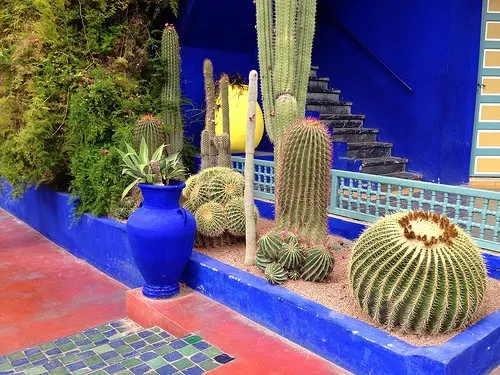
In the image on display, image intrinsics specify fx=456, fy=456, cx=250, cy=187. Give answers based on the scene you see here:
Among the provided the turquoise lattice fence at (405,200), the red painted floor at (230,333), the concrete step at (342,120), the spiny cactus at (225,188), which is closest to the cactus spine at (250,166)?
the red painted floor at (230,333)

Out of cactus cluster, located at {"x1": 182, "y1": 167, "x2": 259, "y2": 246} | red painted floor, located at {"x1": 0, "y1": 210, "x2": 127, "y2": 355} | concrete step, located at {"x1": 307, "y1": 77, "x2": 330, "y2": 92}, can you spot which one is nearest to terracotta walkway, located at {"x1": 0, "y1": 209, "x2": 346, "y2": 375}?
red painted floor, located at {"x1": 0, "y1": 210, "x2": 127, "y2": 355}

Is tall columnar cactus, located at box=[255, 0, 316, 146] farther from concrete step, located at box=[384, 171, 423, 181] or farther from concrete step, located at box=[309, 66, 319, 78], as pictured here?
Answer: concrete step, located at box=[309, 66, 319, 78]

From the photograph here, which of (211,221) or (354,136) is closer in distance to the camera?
(211,221)

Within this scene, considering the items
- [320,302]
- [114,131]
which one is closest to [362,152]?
[114,131]

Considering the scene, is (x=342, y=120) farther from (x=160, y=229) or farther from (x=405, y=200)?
(x=160, y=229)

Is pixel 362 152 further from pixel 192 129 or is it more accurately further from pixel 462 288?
pixel 462 288

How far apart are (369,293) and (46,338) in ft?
8.14

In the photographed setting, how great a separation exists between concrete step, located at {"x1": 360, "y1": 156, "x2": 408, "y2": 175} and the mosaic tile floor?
3.75 meters

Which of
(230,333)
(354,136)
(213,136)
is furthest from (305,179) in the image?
(354,136)

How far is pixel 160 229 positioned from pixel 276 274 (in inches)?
36.8

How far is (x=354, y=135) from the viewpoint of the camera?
21.8 feet

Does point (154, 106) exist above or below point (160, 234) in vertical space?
above

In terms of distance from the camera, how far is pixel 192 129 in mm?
7094

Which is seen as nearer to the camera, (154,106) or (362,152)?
(154,106)
